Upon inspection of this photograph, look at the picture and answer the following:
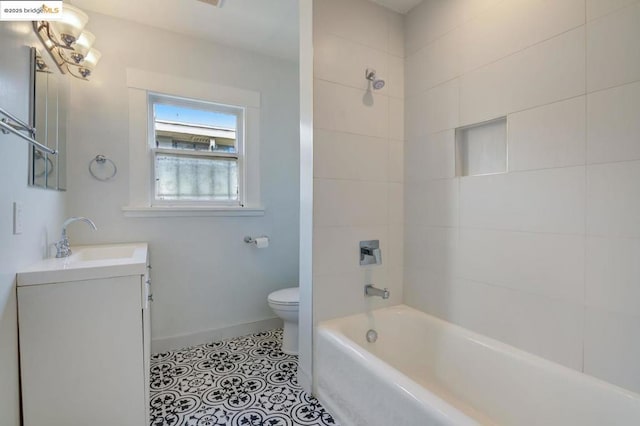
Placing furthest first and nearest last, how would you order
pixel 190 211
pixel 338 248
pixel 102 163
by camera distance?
1. pixel 190 211
2. pixel 102 163
3. pixel 338 248

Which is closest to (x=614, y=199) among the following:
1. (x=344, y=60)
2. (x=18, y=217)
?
(x=344, y=60)

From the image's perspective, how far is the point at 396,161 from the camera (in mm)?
2016

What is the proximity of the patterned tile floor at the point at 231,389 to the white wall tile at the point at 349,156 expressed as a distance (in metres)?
1.31

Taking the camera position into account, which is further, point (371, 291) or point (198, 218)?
point (198, 218)

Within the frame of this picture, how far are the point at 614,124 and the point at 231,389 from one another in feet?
7.46

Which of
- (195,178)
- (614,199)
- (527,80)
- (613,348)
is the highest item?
(527,80)

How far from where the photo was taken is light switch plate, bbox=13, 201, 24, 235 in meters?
1.20

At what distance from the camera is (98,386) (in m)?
1.32

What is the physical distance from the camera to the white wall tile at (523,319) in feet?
4.14

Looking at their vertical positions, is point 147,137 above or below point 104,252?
above

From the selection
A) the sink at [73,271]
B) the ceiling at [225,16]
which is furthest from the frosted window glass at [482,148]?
the sink at [73,271]

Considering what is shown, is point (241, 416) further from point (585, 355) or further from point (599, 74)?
point (599, 74)

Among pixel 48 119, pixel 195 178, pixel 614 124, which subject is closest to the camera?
pixel 614 124

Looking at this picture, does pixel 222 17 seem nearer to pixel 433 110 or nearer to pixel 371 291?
pixel 433 110
